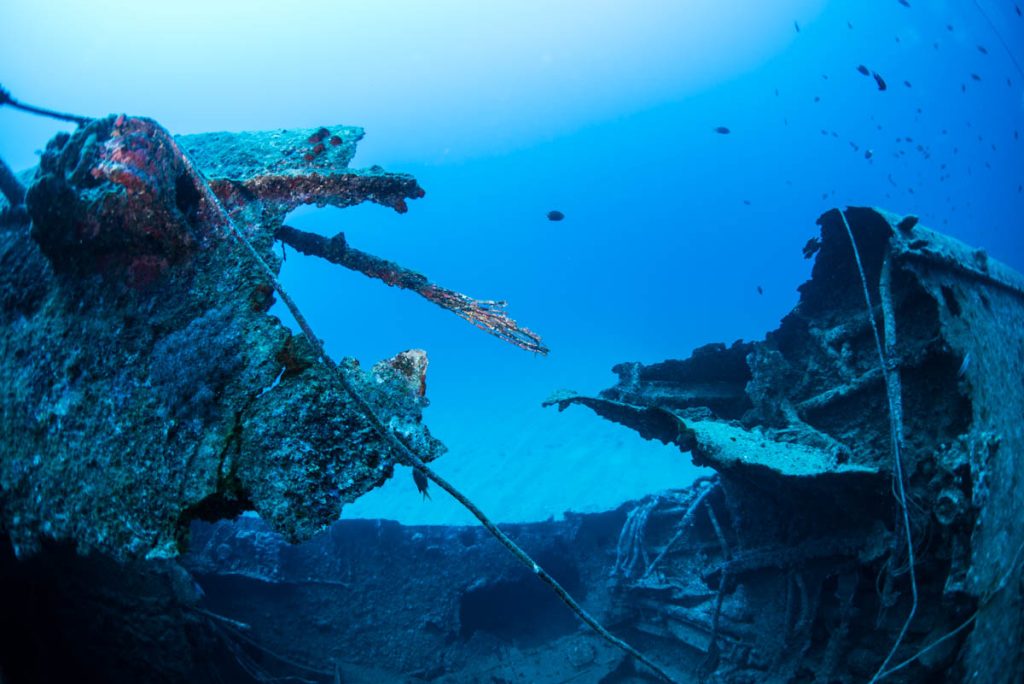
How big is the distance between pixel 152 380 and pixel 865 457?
227 inches

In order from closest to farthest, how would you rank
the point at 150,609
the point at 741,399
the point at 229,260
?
the point at 229,260 < the point at 150,609 < the point at 741,399

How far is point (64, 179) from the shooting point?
2291mm

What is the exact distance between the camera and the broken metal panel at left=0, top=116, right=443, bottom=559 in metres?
1.76

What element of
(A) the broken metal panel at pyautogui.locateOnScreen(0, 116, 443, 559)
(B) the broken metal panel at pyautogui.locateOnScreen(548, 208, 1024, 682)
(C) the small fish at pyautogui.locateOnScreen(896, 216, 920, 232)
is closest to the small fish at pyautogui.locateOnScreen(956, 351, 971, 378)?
(B) the broken metal panel at pyautogui.locateOnScreen(548, 208, 1024, 682)

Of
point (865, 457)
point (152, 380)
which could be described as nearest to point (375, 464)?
point (152, 380)

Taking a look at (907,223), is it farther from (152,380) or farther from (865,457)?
(152,380)

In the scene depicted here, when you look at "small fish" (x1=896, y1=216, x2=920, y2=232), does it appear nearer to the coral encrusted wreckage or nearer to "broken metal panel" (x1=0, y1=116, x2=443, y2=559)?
the coral encrusted wreckage

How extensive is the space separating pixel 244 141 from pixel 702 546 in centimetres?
793

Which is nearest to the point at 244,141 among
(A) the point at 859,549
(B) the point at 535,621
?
(A) the point at 859,549

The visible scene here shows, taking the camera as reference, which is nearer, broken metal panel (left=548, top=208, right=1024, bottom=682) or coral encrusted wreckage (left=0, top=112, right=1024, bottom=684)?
coral encrusted wreckage (left=0, top=112, right=1024, bottom=684)

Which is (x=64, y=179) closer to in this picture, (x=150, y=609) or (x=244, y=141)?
(x=244, y=141)

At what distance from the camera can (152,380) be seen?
2.04 m

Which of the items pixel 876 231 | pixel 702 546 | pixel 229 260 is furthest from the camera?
pixel 702 546

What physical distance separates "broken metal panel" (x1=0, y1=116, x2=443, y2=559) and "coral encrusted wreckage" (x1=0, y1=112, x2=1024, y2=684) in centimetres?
1
